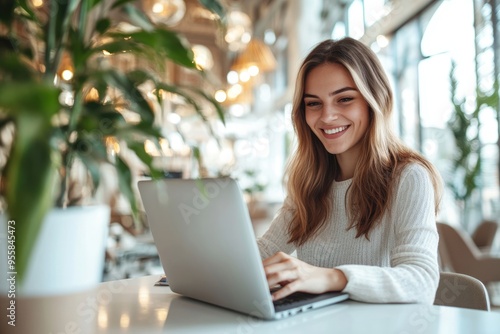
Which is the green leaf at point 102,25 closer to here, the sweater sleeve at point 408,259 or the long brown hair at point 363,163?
the sweater sleeve at point 408,259

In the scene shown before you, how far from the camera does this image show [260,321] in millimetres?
935

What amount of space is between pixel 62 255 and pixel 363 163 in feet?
3.62

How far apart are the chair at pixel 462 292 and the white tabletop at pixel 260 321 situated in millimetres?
261

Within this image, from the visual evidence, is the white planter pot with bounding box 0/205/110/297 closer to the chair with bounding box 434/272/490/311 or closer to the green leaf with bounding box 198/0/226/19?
the green leaf with bounding box 198/0/226/19

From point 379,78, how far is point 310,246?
587 millimetres

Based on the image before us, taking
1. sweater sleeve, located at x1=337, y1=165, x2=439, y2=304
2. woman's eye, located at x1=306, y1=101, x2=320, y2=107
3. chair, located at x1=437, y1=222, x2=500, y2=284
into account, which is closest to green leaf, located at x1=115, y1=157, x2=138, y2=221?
sweater sleeve, located at x1=337, y1=165, x2=439, y2=304

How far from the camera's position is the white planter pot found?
64 centimetres

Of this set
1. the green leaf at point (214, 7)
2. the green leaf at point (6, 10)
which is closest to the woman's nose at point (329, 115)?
the green leaf at point (214, 7)

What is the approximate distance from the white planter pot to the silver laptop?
0.69 feet

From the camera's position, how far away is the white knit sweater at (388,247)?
42.5 inches

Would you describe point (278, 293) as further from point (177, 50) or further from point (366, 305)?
point (177, 50)

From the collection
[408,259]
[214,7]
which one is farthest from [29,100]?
[408,259]

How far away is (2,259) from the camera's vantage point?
26.3 inches

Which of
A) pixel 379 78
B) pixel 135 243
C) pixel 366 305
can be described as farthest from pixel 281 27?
pixel 366 305
